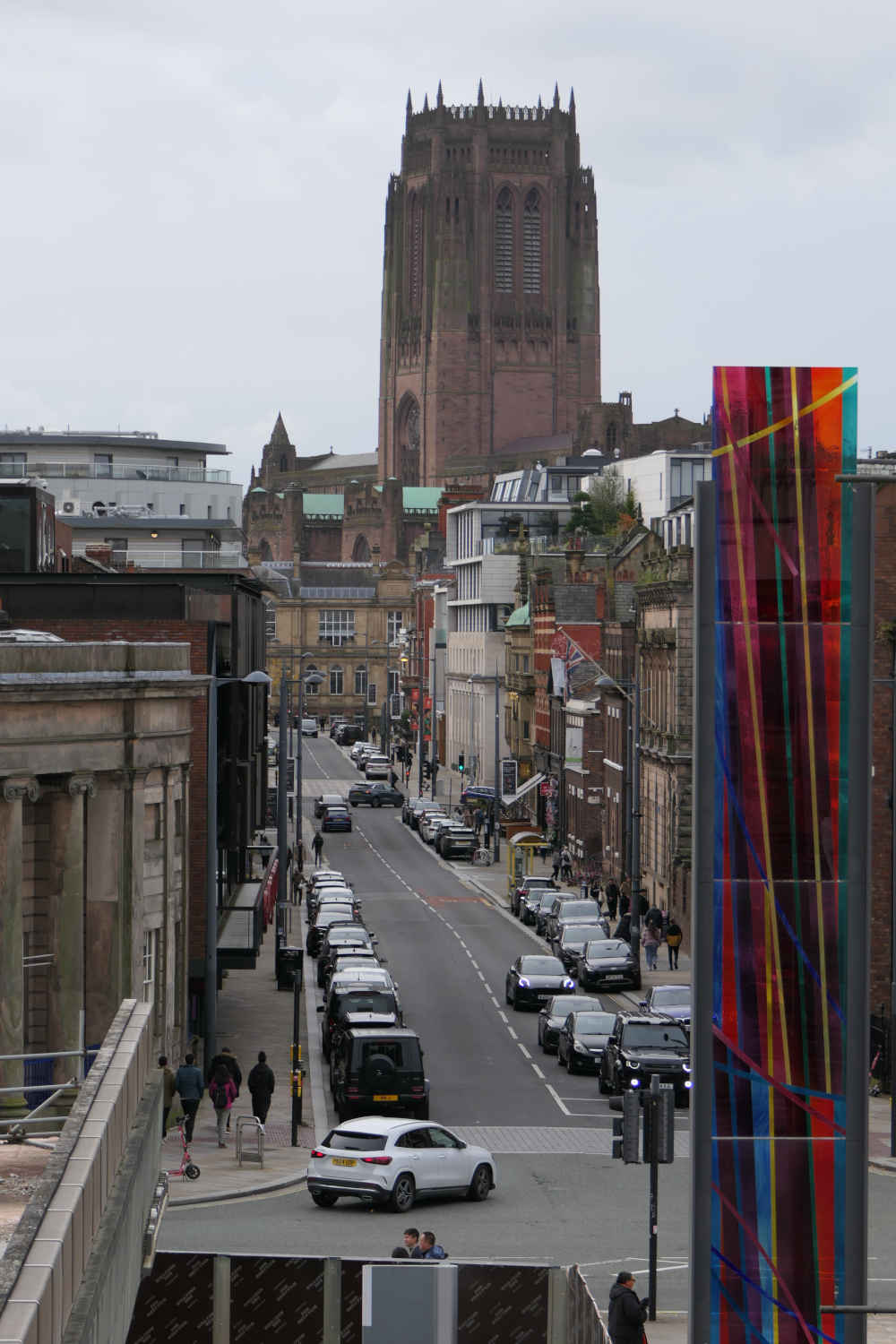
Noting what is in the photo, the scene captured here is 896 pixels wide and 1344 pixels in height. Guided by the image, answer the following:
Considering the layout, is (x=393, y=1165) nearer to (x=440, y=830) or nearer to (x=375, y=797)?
(x=440, y=830)

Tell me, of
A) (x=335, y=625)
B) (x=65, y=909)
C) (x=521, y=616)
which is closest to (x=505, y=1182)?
(x=65, y=909)

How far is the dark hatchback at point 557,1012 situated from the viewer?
45.7m

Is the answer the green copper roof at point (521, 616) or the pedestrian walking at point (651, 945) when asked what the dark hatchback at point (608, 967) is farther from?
the green copper roof at point (521, 616)

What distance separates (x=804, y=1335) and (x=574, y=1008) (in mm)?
26938

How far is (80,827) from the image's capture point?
3419 centimetres

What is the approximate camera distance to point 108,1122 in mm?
13609

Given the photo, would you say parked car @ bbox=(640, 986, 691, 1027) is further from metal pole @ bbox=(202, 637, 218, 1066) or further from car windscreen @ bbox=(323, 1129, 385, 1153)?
car windscreen @ bbox=(323, 1129, 385, 1153)

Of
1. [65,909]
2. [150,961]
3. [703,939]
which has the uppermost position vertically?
[703,939]

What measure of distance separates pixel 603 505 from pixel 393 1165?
106 m

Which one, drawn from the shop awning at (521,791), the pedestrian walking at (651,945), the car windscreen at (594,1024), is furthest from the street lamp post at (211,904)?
the shop awning at (521,791)

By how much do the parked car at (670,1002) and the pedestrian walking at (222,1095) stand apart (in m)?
11.0

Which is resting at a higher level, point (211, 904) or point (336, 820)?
point (211, 904)

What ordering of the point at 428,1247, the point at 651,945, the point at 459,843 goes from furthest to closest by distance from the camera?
the point at 459,843, the point at 651,945, the point at 428,1247

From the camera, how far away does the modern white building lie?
327ft
